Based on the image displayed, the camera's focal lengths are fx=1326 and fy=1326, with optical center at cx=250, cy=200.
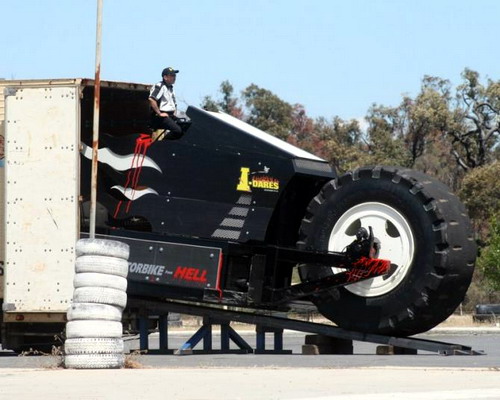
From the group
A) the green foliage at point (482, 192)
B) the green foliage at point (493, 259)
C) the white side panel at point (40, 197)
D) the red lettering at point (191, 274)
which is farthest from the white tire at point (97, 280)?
the green foliage at point (482, 192)

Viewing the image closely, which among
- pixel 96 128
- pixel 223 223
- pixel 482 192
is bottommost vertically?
pixel 223 223

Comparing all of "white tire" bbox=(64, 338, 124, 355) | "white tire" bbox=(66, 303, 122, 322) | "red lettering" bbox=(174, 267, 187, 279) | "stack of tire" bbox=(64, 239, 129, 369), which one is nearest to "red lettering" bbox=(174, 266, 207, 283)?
"red lettering" bbox=(174, 267, 187, 279)

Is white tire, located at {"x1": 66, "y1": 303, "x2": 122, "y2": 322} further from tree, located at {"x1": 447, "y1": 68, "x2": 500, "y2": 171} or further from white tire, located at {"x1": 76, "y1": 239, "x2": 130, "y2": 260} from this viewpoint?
tree, located at {"x1": 447, "y1": 68, "x2": 500, "y2": 171}

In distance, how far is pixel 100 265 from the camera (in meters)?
14.6

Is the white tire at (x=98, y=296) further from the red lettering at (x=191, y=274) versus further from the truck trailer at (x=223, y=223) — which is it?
the red lettering at (x=191, y=274)

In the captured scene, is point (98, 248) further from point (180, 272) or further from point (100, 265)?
point (180, 272)

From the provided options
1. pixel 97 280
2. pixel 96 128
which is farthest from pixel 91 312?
pixel 96 128

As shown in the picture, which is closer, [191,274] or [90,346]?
[90,346]

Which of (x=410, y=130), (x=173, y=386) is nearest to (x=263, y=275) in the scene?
(x=173, y=386)

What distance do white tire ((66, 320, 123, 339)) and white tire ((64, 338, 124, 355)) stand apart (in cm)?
5

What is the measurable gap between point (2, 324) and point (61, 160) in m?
2.54

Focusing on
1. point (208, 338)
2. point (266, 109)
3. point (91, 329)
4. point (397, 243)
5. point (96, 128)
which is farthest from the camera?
point (266, 109)

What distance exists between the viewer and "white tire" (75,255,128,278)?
14.6m

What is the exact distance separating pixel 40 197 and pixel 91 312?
3.19m
